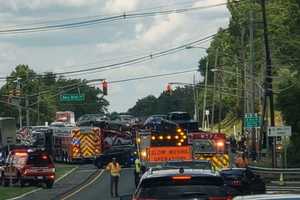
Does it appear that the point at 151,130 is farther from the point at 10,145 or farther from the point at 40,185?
the point at 10,145

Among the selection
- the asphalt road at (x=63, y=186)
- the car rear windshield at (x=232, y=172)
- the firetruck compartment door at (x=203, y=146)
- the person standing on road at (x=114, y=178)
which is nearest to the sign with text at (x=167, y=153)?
the person standing on road at (x=114, y=178)

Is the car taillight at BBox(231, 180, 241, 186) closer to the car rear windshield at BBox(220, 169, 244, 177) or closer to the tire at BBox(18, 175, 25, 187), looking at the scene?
the car rear windshield at BBox(220, 169, 244, 177)

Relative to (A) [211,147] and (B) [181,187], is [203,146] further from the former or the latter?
(B) [181,187]

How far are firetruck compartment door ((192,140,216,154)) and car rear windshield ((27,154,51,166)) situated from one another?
7.69m

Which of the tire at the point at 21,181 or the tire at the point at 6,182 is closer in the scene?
the tire at the point at 21,181

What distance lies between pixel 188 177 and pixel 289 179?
30.8m

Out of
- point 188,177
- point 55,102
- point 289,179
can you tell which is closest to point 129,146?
point 289,179

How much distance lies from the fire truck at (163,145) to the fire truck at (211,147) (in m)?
2.43

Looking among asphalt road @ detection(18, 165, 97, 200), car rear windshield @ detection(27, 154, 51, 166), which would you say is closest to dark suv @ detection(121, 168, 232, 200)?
asphalt road @ detection(18, 165, 97, 200)

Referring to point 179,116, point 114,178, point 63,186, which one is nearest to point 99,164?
point 179,116

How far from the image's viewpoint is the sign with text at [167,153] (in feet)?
140

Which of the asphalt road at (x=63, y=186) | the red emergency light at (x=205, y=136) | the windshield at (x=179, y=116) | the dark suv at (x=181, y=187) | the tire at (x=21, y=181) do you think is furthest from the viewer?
the windshield at (x=179, y=116)

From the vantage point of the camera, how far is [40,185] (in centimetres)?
4700

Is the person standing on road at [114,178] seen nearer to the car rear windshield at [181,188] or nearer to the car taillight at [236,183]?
the car taillight at [236,183]
